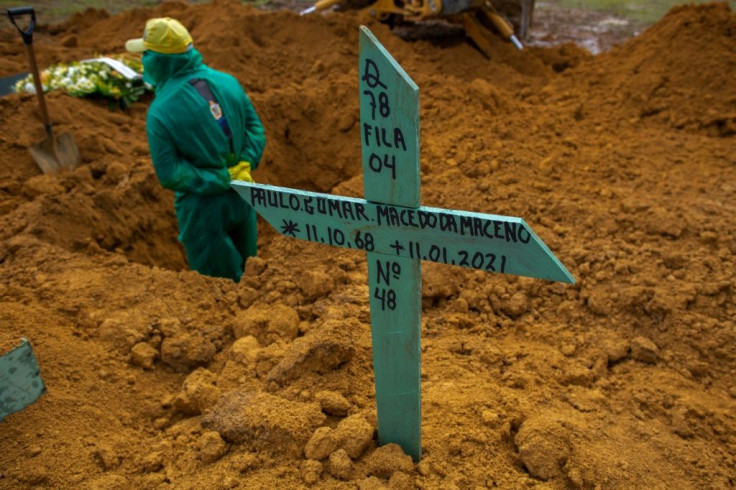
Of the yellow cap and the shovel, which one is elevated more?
the yellow cap

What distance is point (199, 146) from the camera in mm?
3791

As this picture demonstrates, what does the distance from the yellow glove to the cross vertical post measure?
2.30 metres

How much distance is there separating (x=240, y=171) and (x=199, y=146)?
0.35 metres

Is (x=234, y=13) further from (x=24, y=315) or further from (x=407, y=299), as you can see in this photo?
(x=407, y=299)

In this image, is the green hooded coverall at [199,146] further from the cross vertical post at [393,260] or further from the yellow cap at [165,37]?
the cross vertical post at [393,260]

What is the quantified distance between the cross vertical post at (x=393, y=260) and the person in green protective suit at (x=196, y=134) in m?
2.24

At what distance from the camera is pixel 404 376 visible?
6.73ft

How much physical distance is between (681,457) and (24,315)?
289 centimetres

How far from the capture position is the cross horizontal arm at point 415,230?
163cm

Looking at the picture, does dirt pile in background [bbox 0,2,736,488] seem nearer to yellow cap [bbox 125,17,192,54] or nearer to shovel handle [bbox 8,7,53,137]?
shovel handle [bbox 8,7,53,137]

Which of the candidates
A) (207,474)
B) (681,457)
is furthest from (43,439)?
(681,457)

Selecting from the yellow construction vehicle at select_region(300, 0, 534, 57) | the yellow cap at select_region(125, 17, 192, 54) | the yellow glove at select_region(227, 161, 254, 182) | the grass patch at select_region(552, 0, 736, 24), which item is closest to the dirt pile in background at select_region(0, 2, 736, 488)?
the yellow glove at select_region(227, 161, 254, 182)

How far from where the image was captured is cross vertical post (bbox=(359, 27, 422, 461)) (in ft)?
5.26

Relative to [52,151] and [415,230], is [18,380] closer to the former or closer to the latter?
[415,230]
